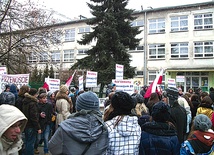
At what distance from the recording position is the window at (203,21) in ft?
90.4

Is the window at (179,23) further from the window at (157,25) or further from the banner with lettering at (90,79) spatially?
the banner with lettering at (90,79)

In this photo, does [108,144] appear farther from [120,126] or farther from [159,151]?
[159,151]

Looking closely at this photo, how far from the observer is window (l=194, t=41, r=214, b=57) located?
27.2 metres

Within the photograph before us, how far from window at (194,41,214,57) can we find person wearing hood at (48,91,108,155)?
1077 inches

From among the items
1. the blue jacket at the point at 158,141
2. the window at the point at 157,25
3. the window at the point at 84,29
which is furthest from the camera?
the window at the point at 84,29

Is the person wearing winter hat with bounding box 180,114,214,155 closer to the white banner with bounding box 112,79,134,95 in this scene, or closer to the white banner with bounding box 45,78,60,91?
the white banner with bounding box 112,79,134,95

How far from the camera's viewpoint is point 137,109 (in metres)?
5.66

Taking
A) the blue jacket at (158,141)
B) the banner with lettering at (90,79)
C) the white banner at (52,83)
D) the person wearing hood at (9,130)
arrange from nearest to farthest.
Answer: the person wearing hood at (9,130), the blue jacket at (158,141), the white banner at (52,83), the banner with lettering at (90,79)

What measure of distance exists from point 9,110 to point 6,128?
19cm

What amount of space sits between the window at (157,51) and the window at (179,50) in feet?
4.07

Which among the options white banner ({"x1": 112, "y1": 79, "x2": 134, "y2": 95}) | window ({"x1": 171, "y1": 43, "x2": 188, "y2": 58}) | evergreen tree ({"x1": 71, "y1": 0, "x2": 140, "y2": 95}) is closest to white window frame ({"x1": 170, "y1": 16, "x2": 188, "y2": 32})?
window ({"x1": 171, "y1": 43, "x2": 188, "y2": 58})

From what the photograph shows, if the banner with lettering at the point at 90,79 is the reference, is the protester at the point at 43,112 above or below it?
below

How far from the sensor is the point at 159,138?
3.16 metres

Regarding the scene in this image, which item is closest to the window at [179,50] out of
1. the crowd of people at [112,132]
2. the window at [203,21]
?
the window at [203,21]
